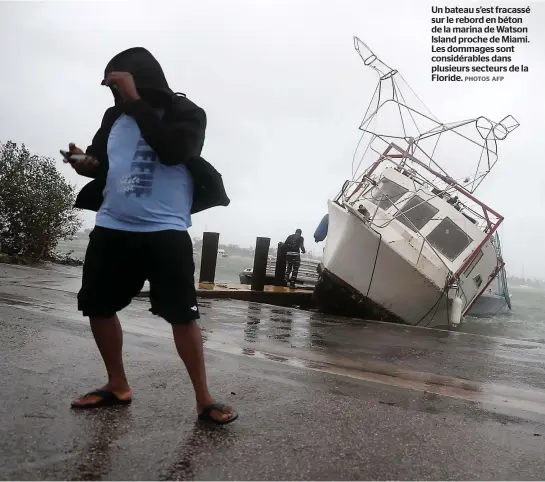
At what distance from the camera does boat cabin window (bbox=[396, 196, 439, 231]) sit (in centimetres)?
1291

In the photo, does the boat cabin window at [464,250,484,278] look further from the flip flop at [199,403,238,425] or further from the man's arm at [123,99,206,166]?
the man's arm at [123,99,206,166]

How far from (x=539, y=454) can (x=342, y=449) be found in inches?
37.2

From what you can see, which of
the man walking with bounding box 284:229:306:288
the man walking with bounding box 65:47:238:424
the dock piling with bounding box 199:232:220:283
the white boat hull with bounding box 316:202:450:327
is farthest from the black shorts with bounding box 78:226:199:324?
the man walking with bounding box 284:229:306:288

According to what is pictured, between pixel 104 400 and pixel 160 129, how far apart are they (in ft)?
4.47

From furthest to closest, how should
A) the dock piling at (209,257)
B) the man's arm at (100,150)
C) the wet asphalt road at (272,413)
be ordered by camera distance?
the dock piling at (209,257) → the man's arm at (100,150) → the wet asphalt road at (272,413)

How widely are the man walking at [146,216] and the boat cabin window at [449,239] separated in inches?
428

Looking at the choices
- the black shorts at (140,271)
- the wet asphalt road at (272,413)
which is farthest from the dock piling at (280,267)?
the black shorts at (140,271)

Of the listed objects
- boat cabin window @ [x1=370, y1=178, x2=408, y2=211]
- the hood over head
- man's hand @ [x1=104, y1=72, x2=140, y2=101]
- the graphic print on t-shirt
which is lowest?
the graphic print on t-shirt

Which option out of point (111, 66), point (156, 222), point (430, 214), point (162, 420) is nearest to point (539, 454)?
point (162, 420)

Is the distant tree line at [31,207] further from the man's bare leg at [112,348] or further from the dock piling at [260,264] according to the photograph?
the man's bare leg at [112,348]

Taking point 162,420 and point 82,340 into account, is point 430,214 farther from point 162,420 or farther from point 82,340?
point 162,420

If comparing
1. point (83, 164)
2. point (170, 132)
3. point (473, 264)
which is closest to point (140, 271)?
point (83, 164)

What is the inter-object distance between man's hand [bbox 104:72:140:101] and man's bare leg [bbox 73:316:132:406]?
1095mm

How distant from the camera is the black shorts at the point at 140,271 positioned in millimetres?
2445
